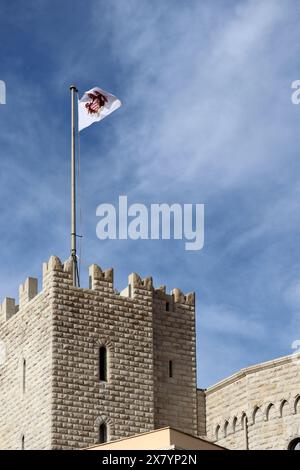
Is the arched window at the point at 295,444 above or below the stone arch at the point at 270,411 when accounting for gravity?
below

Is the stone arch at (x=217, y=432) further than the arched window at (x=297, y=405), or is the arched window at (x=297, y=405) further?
the stone arch at (x=217, y=432)

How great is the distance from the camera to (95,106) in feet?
184

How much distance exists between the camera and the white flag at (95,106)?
55.8 metres

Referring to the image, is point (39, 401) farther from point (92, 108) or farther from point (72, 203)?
point (92, 108)

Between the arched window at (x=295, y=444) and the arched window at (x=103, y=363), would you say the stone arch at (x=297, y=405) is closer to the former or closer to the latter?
the arched window at (x=295, y=444)

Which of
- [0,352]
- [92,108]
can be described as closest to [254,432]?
[0,352]

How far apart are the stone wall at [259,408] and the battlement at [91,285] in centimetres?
380

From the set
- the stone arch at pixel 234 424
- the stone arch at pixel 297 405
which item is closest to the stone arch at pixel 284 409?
the stone arch at pixel 297 405

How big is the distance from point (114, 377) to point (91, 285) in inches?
136

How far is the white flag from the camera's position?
55844mm

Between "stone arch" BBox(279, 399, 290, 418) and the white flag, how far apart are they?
1291 cm

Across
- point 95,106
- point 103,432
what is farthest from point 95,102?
point 103,432

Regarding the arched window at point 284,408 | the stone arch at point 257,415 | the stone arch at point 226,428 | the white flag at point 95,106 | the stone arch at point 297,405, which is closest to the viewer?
the stone arch at point 297,405

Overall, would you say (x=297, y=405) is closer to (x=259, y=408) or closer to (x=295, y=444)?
(x=295, y=444)
